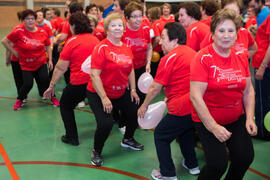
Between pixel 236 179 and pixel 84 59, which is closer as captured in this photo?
pixel 236 179

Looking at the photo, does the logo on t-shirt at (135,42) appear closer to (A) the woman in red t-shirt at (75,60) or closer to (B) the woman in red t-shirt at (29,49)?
(A) the woman in red t-shirt at (75,60)

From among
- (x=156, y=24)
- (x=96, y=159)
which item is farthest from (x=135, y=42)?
(x=156, y=24)

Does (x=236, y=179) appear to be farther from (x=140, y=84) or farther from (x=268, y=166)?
(x=140, y=84)

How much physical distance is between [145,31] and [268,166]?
2.51m

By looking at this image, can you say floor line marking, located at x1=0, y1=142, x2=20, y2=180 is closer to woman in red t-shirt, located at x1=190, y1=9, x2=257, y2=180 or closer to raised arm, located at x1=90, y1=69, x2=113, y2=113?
raised arm, located at x1=90, y1=69, x2=113, y2=113

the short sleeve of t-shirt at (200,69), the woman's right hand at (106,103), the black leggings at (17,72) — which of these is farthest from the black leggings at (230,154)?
the black leggings at (17,72)

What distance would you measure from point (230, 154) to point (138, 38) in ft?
8.57

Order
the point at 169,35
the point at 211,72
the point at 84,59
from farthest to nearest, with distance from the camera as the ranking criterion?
the point at 84,59 < the point at 169,35 < the point at 211,72

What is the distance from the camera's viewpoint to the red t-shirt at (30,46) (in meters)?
5.40

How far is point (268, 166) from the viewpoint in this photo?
3488mm

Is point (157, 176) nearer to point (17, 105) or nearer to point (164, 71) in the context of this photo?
point (164, 71)

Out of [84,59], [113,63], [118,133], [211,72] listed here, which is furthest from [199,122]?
[118,133]

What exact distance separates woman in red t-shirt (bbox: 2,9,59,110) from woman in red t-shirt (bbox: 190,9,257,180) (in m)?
3.94

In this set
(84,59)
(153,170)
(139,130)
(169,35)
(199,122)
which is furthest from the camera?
(139,130)
